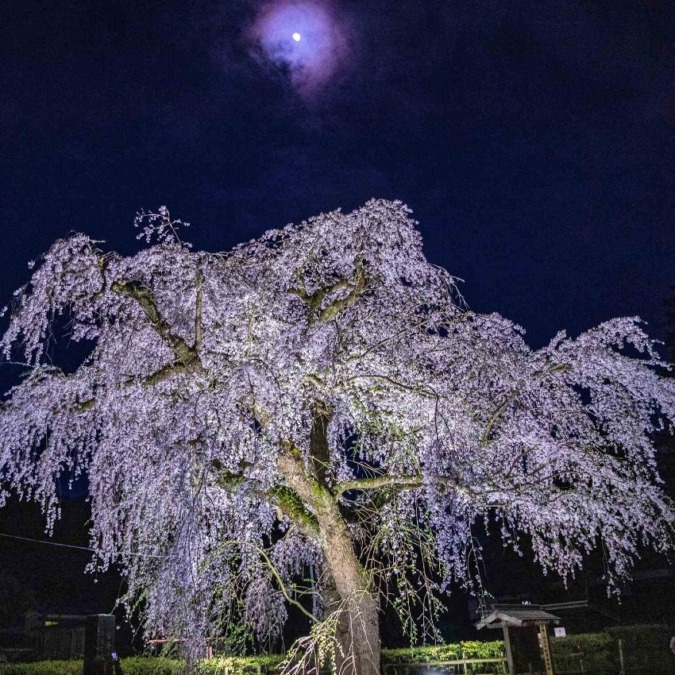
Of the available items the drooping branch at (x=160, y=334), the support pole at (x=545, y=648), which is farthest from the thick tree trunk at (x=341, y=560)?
the support pole at (x=545, y=648)

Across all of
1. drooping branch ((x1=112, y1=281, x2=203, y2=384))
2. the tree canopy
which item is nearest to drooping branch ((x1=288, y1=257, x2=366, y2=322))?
the tree canopy

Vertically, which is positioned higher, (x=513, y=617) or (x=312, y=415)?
(x=312, y=415)

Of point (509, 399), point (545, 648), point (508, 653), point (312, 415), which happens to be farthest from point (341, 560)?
point (545, 648)

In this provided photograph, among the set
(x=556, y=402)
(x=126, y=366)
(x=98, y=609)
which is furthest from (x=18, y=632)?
(x=556, y=402)

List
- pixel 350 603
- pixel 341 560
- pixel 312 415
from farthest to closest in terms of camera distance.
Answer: pixel 312 415, pixel 341 560, pixel 350 603

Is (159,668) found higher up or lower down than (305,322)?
lower down

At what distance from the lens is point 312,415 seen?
7402mm

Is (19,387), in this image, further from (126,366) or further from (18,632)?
(18,632)

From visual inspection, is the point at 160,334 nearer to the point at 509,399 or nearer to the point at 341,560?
the point at 341,560

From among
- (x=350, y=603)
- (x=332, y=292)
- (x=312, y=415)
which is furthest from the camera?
(x=312, y=415)

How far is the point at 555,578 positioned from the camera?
1917 centimetres

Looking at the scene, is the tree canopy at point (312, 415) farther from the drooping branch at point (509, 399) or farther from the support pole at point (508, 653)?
the support pole at point (508, 653)

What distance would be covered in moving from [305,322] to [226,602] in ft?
11.0

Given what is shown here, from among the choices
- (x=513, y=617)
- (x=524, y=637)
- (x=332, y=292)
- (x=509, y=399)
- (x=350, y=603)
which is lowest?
(x=524, y=637)
